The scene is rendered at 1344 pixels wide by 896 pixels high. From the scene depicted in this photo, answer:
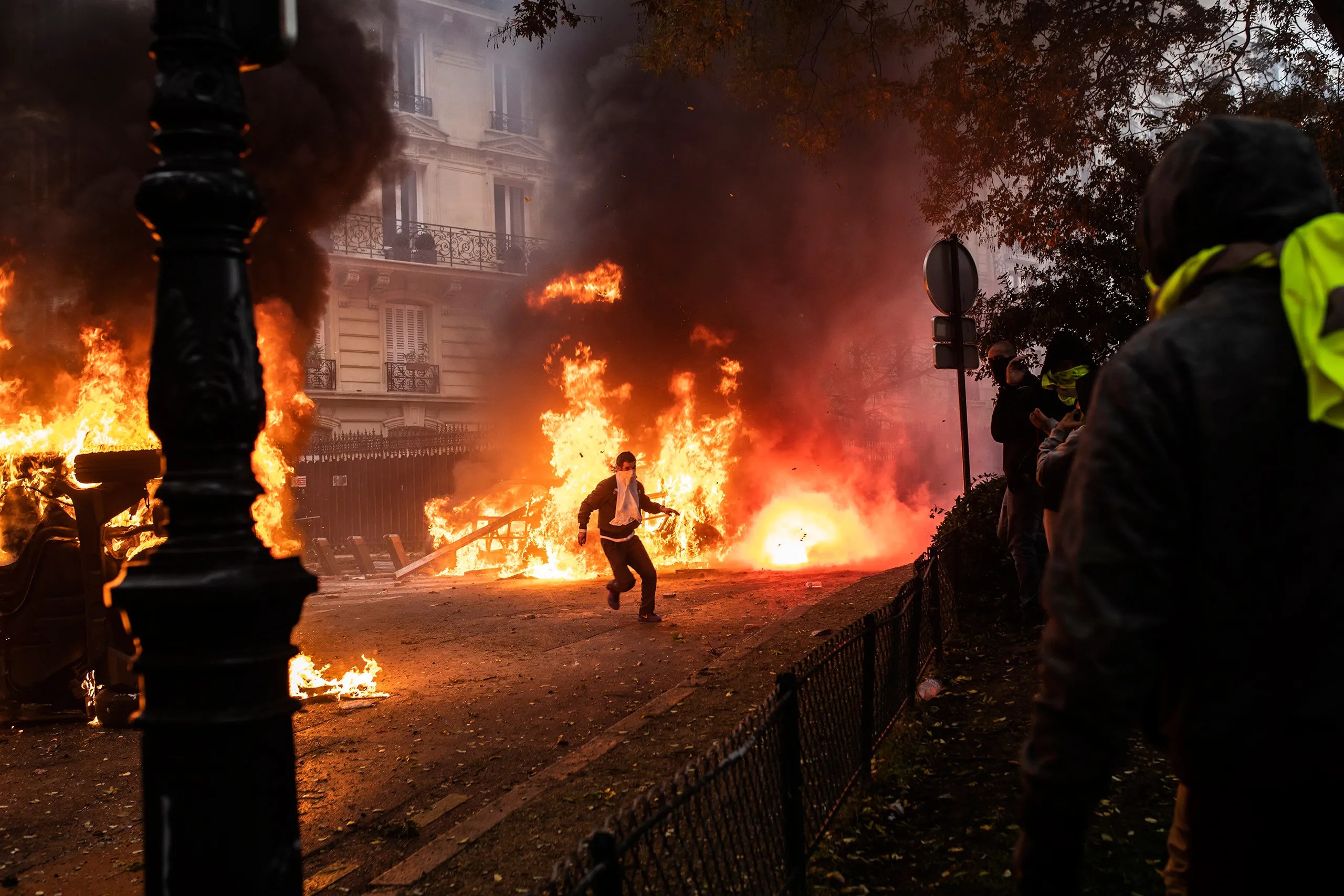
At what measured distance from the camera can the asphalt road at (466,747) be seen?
431 cm

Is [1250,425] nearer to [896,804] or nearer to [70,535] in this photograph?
[896,804]

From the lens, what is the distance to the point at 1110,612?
147cm

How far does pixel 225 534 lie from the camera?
2.06m

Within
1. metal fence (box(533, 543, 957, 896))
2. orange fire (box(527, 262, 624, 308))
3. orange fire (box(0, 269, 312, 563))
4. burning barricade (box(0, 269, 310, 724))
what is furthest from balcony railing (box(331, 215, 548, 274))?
metal fence (box(533, 543, 957, 896))

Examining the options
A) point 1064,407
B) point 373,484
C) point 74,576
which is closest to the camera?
point 1064,407

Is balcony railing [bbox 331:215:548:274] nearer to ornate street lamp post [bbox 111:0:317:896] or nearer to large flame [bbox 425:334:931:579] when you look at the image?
large flame [bbox 425:334:931:579]

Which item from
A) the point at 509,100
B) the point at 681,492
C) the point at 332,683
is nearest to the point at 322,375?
the point at 509,100

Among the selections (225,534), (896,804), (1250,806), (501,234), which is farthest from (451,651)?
(501,234)

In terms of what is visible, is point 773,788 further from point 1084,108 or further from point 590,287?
→ point 590,287

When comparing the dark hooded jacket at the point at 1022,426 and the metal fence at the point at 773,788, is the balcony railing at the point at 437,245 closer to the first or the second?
the dark hooded jacket at the point at 1022,426

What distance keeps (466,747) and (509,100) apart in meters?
25.6

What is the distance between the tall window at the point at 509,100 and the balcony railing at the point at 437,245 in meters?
3.34

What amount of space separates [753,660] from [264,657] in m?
5.94

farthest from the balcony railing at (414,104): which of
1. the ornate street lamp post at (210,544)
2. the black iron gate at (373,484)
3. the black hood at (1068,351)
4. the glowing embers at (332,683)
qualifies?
the ornate street lamp post at (210,544)
